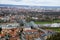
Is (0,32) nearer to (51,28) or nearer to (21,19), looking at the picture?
(21,19)

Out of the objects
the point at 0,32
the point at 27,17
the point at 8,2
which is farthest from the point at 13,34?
the point at 8,2

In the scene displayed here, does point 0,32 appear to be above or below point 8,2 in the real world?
below

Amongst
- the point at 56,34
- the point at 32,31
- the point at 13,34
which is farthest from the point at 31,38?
the point at 56,34

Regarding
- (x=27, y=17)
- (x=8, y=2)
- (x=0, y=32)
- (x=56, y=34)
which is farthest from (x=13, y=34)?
(x=56, y=34)

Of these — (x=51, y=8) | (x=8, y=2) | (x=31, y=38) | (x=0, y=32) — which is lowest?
(x=31, y=38)

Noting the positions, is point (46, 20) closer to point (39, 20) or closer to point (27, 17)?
point (39, 20)

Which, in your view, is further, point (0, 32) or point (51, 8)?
point (51, 8)

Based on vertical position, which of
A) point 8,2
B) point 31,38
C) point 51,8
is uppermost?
point 8,2

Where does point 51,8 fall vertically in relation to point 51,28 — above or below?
above
